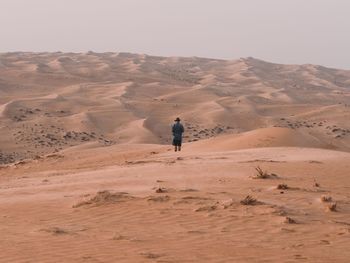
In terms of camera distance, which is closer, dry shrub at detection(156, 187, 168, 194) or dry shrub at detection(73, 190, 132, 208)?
dry shrub at detection(73, 190, 132, 208)

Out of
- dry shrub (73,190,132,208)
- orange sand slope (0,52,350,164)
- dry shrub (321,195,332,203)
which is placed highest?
dry shrub (321,195,332,203)

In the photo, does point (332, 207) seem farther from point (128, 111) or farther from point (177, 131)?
point (128, 111)

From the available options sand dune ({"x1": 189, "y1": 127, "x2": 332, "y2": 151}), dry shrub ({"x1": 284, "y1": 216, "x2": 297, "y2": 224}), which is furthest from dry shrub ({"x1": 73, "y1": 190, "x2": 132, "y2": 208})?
sand dune ({"x1": 189, "y1": 127, "x2": 332, "y2": 151})

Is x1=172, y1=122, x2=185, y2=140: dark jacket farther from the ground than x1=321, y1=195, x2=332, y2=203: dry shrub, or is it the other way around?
x1=321, y1=195, x2=332, y2=203: dry shrub

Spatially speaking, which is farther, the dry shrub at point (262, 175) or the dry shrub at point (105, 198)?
the dry shrub at point (262, 175)

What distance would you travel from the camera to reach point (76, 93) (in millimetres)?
46031

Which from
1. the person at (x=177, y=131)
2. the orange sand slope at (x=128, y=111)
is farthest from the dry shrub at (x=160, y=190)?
the orange sand slope at (x=128, y=111)

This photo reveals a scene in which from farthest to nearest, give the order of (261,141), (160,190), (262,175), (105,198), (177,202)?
(261,141) → (262,175) → (160,190) → (105,198) → (177,202)

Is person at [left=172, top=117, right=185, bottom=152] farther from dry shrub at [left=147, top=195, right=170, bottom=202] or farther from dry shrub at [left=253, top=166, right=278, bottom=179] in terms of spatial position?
dry shrub at [left=147, top=195, right=170, bottom=202]

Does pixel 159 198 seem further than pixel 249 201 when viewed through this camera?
Yes

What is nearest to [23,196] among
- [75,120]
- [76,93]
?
[75,120]

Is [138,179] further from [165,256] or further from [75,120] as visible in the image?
[75,120]

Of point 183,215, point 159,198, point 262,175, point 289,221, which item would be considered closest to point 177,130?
point 262,175

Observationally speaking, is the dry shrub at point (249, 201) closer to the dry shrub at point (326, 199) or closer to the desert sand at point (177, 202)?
the desert sand at point (177, 202)
